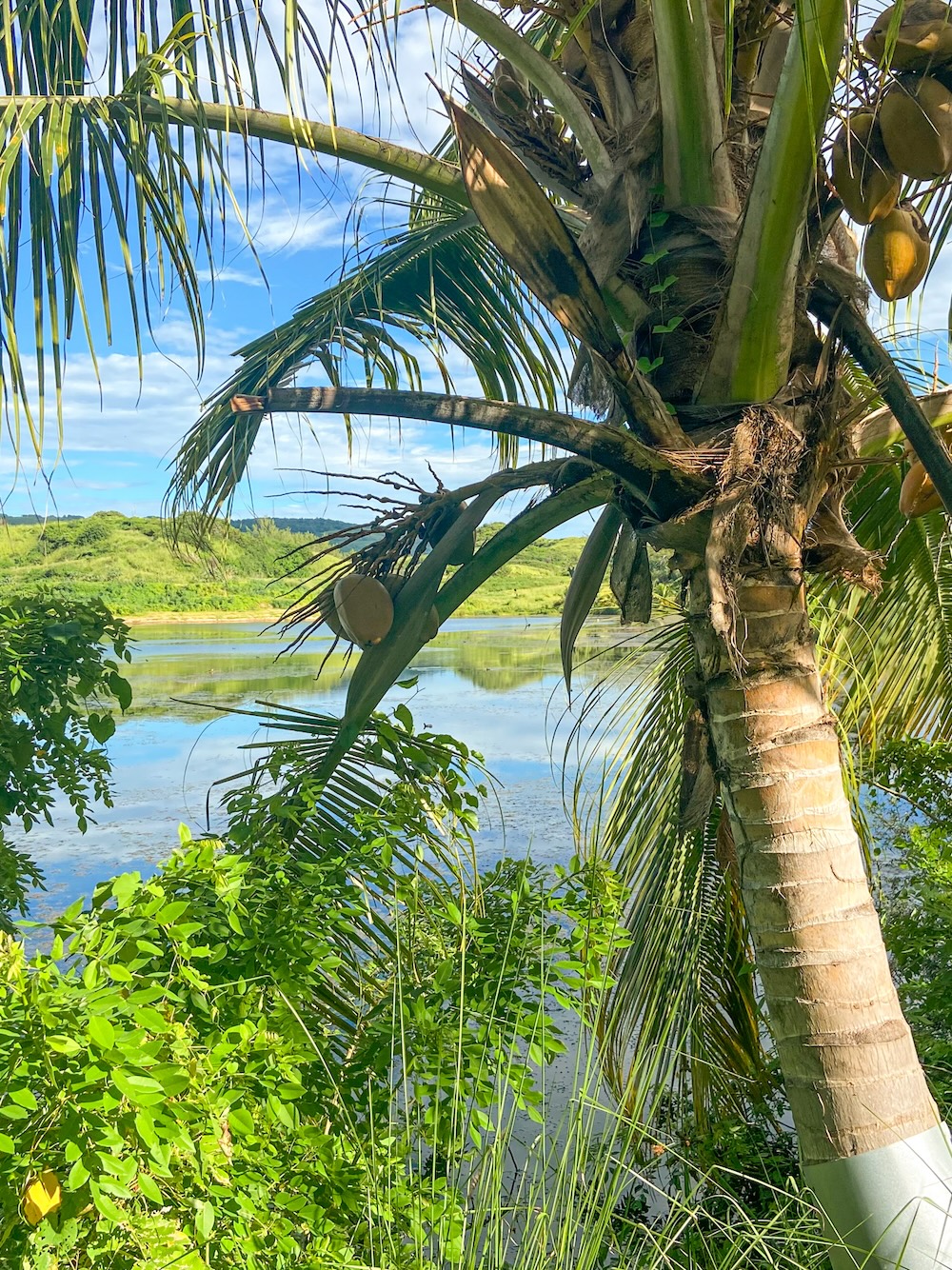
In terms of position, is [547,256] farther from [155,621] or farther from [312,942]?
[155,621]

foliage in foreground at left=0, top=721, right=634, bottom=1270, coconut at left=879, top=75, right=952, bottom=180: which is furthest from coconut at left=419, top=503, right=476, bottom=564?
coconut at left=879, top=75, right=952, bottom=180

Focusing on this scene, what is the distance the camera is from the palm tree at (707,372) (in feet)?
4.91

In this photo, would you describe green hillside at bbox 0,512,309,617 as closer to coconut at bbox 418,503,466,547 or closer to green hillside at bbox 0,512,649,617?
green hillside at bbox 0,512,649,617

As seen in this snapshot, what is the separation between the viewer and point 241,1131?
50.0 inches

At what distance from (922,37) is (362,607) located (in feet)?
4.25

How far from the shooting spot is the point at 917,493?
210 centimetres

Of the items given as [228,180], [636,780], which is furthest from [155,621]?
[228,180]

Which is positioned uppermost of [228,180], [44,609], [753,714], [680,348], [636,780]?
[228,180]

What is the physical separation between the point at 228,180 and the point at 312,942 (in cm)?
138

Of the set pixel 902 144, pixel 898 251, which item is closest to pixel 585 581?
pixel 898 251

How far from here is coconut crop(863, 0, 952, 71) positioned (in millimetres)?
1497

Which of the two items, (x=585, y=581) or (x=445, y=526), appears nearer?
(x=445, y=526)

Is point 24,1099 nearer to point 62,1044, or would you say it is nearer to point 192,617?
point 62,1044

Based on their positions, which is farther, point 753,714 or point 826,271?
point 826,271
